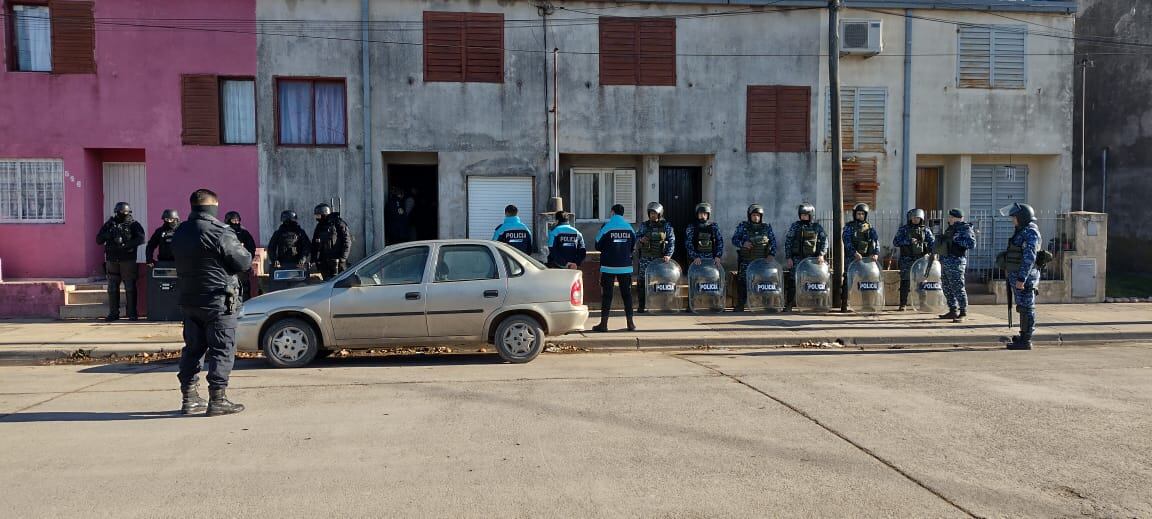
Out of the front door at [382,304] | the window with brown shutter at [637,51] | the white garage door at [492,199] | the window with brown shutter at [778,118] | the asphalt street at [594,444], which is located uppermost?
the window with brown shutter at [637,51]

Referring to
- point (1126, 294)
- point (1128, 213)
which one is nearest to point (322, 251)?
point (1126, 294)

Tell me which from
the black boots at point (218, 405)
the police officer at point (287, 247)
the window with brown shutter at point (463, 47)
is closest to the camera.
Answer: the black boots at point (218, 405)

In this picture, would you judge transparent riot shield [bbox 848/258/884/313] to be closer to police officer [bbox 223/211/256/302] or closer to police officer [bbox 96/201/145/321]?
police officer [bbox 223/211/256/302]

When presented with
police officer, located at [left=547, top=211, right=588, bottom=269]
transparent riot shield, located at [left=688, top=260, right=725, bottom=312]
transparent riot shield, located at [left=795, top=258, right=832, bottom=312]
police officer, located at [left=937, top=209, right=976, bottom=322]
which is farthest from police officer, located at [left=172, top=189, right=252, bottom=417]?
police officer, located at [left=937, top=209, right=976, bottom=322]

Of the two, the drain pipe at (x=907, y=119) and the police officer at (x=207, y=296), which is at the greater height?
the drain pipe at (x=907, y=119)

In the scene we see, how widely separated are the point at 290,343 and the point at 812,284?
27.8 ft

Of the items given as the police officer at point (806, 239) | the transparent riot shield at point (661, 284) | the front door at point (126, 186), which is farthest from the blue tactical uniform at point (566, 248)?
the front door at point (126, 186)

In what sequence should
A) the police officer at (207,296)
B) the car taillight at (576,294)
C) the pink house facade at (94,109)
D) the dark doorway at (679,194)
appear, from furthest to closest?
the dark doorway at (679,194)
the pink house facade at (94,109)
the car taillight at (576,294)
the police officer at (207,296)

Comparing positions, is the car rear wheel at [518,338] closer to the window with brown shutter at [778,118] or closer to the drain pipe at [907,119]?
the window with brown shutter at [778,118]

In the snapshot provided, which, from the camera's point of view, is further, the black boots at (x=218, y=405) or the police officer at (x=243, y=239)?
the police officer at (x=243, y=239)

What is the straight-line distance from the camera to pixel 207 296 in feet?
21.7

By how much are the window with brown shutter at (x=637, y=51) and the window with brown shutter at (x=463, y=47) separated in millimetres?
2113

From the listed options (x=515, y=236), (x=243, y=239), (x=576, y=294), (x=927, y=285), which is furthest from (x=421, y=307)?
(x=927, y=285)

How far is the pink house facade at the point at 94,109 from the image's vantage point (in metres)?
14.7
